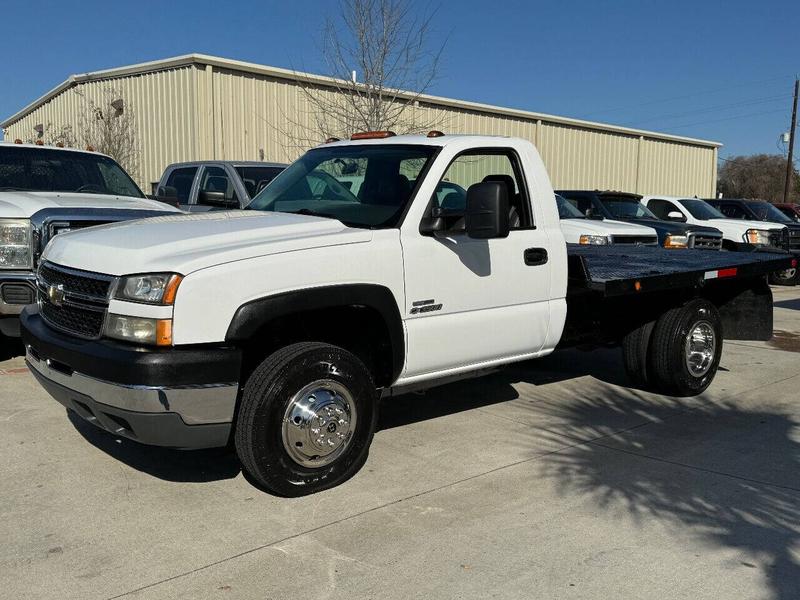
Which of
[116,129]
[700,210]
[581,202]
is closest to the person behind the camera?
[581,202]

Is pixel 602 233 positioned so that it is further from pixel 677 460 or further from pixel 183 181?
pixel 677 460

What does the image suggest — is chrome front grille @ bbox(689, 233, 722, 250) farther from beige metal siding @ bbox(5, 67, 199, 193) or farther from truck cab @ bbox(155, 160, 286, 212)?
beige metal siding @ bbox(5, 67, 199, 193)

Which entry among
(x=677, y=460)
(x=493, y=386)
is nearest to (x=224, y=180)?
(x=493, y=386)

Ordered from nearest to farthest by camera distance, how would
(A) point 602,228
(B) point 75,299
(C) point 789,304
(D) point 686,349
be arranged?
(B) point 75,299 → (D) point 686,349 → (A) point 602,228 → (C) point 789,304

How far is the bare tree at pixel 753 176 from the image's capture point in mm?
66375

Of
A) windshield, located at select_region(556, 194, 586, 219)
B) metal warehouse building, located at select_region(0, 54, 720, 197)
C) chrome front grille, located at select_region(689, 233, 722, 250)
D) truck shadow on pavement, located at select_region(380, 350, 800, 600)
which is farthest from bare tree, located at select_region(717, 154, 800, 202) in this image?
truck shadow on pavement, located at select_region(380, 350, 800, 600)

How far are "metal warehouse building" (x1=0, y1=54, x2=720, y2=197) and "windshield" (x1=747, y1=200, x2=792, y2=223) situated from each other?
26.3 feet

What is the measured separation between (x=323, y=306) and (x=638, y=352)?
A: 336 cm

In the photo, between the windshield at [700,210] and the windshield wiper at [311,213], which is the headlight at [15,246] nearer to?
the windshield wiper at [311,213]

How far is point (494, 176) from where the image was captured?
217 inches

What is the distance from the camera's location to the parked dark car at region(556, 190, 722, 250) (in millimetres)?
13750

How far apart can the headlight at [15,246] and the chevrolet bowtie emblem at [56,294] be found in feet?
7.13

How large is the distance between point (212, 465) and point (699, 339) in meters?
4.11

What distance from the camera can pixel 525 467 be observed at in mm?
4875
